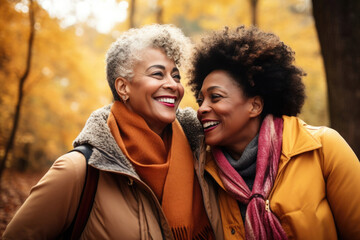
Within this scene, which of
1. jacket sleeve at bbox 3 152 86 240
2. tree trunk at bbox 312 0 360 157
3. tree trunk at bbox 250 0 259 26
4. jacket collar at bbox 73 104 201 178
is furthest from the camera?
tree trunk at bbox 250 0 259 26

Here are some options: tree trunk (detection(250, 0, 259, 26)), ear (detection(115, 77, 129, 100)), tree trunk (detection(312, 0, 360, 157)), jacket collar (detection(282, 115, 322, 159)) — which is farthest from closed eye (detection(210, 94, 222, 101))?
tree trunk (detection(250, 0, 259, 26))

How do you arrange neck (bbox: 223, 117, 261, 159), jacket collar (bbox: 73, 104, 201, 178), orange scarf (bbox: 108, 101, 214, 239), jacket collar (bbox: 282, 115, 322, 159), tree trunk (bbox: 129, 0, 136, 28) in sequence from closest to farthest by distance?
jacket collar (bbox: 73, 104, 201, 178) → jacket collar (bbox: 282, 115, 322, 159) → orange scarf (bbox: 108, 101, 214, 239) → neck (bbox: 223, 117, 261, 159) → tree trunk (bbox: 129, 0, 136, 28)

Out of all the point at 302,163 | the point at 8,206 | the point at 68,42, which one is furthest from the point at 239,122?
the point at 68,42

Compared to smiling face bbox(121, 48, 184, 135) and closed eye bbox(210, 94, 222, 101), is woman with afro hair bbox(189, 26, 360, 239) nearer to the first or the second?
closed eye bbox(210, 94, 222, 101)

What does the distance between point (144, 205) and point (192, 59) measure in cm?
156

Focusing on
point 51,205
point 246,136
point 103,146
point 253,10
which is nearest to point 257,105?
point 246,136

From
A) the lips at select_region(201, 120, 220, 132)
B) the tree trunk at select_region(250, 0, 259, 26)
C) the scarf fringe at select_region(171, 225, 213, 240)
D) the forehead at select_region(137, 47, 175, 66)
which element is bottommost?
the scarf fringe at select_region(171, 225, 213, 240)

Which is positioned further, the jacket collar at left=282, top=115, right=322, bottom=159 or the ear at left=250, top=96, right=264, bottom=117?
the ear at left=250, top=96, right=264, bottom=117

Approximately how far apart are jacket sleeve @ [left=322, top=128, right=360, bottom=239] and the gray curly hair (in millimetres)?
1534

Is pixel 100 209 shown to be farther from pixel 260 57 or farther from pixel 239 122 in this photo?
pixel 260 57

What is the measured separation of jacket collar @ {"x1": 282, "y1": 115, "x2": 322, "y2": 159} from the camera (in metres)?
2.10

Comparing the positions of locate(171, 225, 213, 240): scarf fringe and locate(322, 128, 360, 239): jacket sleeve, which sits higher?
locate(322, 128, 360, 239): jacket sleeve

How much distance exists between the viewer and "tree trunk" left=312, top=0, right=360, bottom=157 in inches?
125

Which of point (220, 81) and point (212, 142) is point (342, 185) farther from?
point (220, 81)
